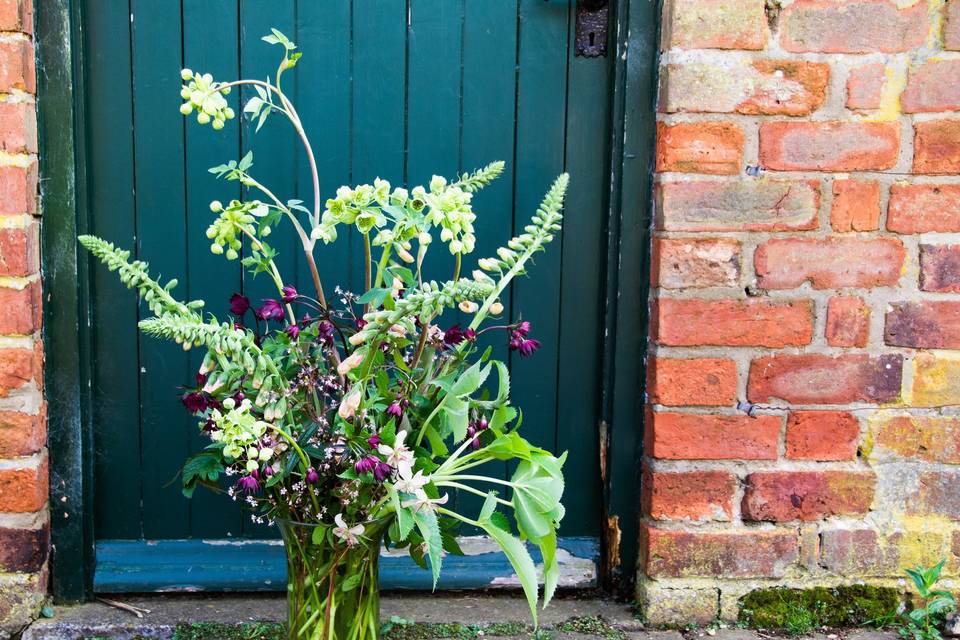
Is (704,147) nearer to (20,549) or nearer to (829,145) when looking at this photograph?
(829,145)

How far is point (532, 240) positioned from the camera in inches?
54.1

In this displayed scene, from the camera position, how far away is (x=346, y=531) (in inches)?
51.2

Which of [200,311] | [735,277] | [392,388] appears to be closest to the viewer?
[392,388]

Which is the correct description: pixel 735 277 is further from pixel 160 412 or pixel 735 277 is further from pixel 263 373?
pixel 160 412

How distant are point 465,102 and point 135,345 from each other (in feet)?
2.77

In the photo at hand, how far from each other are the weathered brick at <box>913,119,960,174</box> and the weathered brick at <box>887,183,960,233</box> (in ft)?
0.11

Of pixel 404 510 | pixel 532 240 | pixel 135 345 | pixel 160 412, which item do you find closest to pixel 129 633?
pixel 160 412

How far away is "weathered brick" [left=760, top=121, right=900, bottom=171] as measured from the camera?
68.9 inches

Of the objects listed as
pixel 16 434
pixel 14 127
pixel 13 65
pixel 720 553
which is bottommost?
pixel 720 553

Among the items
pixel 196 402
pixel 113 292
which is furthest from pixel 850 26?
pixel 113 292

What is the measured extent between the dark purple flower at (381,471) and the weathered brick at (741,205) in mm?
807

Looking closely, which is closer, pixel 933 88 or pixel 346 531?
pixel 346 531

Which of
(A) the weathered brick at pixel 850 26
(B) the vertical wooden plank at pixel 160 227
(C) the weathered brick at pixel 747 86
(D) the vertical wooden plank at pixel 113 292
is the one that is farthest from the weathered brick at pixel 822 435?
(D) the vertical wooden plank at pixel 113 292

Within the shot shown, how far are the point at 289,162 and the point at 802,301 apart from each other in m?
1.06
